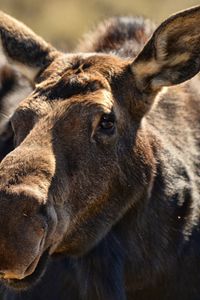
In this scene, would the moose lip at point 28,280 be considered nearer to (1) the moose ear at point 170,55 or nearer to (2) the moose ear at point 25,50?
(1) the moose ear at point 170,55

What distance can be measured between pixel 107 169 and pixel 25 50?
141 cm


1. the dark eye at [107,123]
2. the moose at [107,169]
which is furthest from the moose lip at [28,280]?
the dark eye at [107,123]

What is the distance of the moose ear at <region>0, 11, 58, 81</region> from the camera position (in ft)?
33.3

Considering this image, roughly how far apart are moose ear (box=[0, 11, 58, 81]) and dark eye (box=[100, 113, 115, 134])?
0.99m

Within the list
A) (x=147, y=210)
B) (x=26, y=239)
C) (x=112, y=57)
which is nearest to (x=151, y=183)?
(x=147, y=210)

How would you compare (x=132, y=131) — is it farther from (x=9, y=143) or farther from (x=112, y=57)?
(x=9, y=143)

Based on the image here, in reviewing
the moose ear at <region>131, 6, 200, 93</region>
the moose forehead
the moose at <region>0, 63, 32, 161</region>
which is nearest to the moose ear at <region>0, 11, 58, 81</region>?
the moose forehead

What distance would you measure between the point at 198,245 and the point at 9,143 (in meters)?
1.79

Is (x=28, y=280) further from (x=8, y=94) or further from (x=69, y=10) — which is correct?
(x=69, y=10)

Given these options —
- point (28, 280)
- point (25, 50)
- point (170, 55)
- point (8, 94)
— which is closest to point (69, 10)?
point (8, 94)

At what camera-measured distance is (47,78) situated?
9.67 meters

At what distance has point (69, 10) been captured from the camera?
31.8m

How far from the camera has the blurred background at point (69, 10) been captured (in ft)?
97.8

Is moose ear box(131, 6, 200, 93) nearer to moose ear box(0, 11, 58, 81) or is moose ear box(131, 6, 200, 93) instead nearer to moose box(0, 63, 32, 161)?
moose ear box(0, 11, 58, 81)
